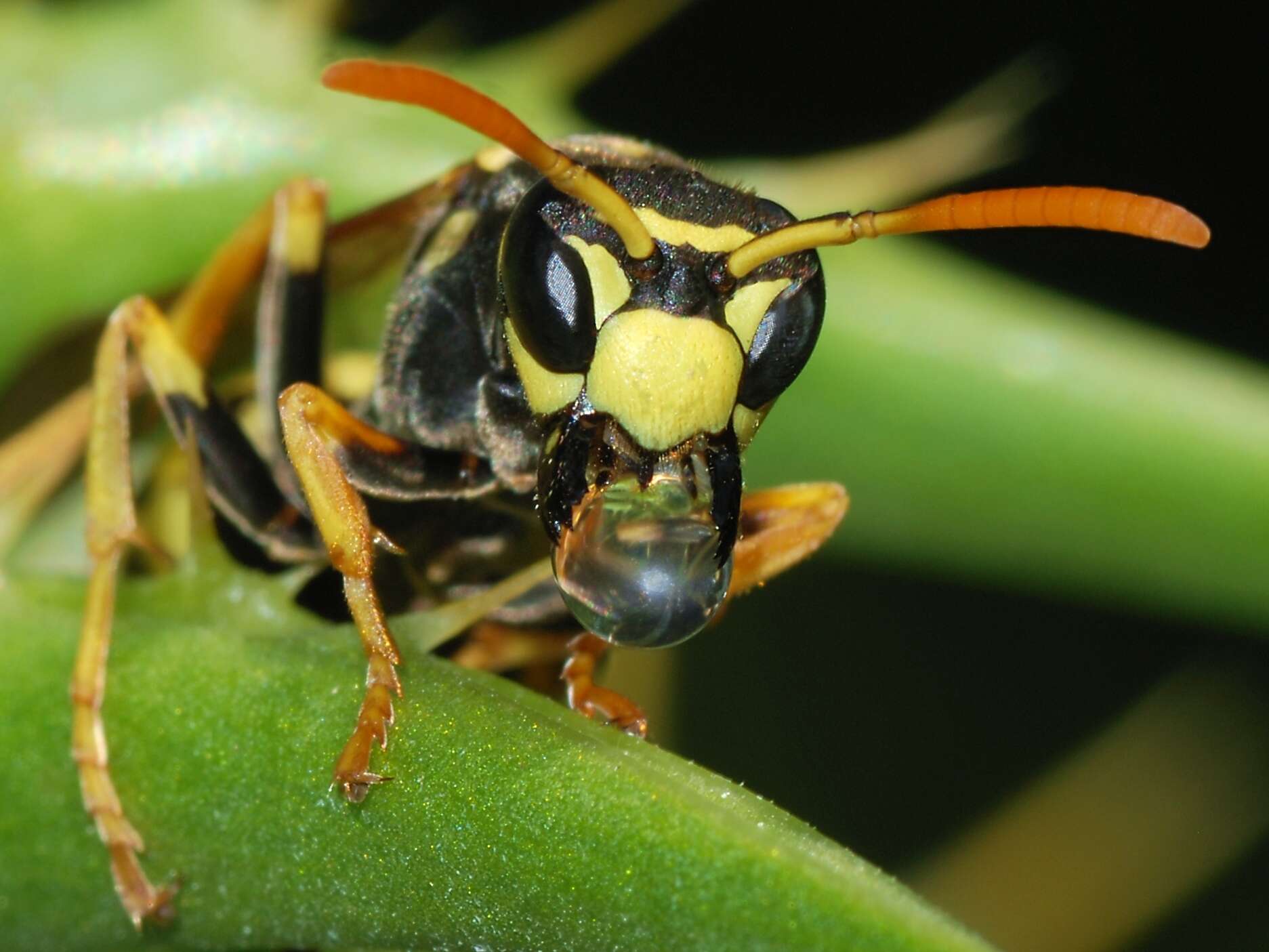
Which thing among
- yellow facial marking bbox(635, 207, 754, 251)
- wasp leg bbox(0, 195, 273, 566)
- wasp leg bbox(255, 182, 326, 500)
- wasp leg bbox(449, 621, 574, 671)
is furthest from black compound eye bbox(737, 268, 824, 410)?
wasp leg bbox(0, 195, 273, 566)

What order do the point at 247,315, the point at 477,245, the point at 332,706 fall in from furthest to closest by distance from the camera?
the point at 247,315 < the point at 477,245 < the point at 332,706

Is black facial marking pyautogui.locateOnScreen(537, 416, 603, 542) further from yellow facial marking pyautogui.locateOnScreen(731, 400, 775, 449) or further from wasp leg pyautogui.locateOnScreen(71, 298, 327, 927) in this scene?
wasp leg pyautogui.locateOnScreen(71, 298, 327, 927)

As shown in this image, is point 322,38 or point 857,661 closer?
point 322,38

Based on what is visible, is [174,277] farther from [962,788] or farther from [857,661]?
[962,788]

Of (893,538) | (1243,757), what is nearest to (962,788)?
(1243,757)

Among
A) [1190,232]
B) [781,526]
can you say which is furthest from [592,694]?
[1190,232]

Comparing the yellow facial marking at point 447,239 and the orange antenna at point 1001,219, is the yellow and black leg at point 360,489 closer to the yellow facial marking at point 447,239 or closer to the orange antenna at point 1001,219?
the yellow facial marking at point 447,239

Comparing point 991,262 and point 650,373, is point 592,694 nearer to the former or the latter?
point 650,373
